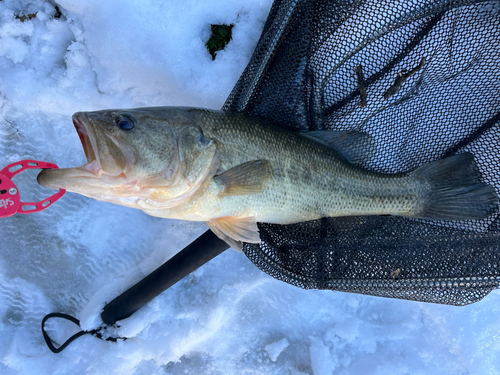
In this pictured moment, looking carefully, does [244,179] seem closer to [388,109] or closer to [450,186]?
[388,109]

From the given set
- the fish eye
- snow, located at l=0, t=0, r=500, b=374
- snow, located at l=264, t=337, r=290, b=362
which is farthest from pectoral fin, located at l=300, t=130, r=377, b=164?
snow, located at l=264, t=337, r=290, b=362

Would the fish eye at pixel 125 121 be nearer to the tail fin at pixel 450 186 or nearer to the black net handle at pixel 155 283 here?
the black net handle at pixel 155 283

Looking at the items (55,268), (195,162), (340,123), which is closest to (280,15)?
Answer: (340,123)

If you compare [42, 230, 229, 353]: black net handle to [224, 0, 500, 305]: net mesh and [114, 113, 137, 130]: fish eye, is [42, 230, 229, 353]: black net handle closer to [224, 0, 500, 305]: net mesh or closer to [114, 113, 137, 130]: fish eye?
[224, 0, 500, 305]: net mesh

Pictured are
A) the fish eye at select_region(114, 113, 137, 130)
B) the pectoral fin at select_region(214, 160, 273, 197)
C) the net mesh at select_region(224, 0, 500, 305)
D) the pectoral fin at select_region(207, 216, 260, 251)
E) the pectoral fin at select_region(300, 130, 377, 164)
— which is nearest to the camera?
the fish eye at select_region(114, 113, 137, 130)

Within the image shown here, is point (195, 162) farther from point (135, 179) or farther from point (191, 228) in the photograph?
point (191, 228)

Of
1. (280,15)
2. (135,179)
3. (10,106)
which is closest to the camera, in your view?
(135,179)

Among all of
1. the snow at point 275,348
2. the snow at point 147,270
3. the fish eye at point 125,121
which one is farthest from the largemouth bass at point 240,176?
the snow at point 275,348
